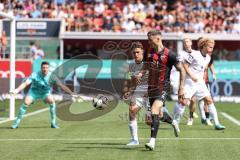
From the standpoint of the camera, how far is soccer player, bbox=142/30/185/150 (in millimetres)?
11977

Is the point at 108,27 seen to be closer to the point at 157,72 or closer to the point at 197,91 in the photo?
the point at 197,91

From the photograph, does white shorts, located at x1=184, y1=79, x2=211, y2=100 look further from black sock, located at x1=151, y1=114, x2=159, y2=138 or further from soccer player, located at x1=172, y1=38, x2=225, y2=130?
black sock, located at x1=151, y1=114, x2=159, y2=138

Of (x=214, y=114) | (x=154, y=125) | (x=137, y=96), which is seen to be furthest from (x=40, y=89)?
(x=154, y=125)

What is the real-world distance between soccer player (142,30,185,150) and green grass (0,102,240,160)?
2.00 ft

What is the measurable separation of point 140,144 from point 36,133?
3.39 m

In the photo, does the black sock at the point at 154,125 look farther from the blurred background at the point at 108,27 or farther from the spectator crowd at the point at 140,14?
the spectator crowd at the point at 140,14

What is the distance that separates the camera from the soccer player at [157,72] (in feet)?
39.3

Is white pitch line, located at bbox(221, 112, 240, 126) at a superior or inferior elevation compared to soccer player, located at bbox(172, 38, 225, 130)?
inferior

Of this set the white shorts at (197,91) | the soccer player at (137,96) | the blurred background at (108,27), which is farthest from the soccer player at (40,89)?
the blurred background at (108,27)

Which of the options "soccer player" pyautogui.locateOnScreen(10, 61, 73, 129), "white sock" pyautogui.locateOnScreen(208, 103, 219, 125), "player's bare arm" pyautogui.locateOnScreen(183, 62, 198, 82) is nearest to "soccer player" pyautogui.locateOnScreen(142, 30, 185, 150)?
"player's bare arm" pyautogui.locateOnScreen(183, 62, 198, 82)

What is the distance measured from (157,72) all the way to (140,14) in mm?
26071

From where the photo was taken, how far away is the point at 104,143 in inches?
529

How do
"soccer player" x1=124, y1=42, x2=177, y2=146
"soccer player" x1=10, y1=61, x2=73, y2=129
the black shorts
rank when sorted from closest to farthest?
the black shorts < "soccer player" x1=124, y1=42, x2=177, y2=146 < "soccer player" x1=10, y1=61, x2=73, y2=129

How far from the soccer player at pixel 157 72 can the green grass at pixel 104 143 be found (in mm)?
609
